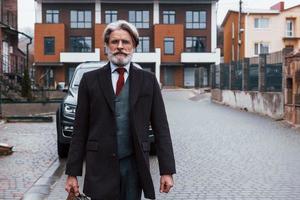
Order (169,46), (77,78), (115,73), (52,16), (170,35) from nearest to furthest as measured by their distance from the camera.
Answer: (115,73), (77,78), (170,35), (169,46), (52,16)

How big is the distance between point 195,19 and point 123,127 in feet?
216

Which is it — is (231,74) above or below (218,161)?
above

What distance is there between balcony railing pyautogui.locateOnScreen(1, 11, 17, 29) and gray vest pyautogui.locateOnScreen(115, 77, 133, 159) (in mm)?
32951

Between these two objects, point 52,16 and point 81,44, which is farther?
point 52,16

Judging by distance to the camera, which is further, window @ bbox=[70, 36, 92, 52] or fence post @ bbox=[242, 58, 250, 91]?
window @ bbox=[70, 36, 92, 52]

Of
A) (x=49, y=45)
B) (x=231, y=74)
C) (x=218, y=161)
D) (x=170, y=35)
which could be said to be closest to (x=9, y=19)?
(x=231, y=74)

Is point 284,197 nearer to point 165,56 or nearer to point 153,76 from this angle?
point 153,76

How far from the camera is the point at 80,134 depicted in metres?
4.48

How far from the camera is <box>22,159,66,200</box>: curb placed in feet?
26.1

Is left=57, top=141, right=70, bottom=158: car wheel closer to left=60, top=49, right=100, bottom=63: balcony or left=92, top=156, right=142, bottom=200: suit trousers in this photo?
left=92, top=156, right=142, bottom=200: suit trousers

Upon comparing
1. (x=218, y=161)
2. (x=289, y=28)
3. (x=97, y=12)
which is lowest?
(x=218, y=161)

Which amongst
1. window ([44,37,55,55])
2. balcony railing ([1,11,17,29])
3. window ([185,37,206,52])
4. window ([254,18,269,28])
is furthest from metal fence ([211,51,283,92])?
window ([44,37,55,55])

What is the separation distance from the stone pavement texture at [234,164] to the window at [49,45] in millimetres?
48682

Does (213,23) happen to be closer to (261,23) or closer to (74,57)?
(261,23)
